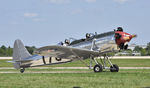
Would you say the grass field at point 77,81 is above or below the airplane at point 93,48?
below

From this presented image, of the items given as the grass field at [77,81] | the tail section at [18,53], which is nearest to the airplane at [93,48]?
the tail section at [18,53]

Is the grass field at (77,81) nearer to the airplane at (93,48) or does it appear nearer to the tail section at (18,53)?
the airplane at (93,48)

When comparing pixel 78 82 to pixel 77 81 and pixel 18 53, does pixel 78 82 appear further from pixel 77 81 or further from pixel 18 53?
pixel 18 53

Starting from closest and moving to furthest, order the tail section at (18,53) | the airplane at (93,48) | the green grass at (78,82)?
the green grass at (78,82), the airplane at (93,48), the tail section at (18,53)

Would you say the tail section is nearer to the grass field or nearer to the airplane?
the airplane

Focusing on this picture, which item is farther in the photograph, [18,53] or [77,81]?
[18,53]

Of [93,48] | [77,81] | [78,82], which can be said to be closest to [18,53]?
[93,48]

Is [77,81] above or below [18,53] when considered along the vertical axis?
below

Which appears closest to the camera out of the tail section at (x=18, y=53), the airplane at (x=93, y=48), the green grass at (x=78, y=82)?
the green grass at (x=78, y=82)

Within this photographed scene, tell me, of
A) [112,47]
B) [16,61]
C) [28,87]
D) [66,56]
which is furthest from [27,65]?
[28,87]

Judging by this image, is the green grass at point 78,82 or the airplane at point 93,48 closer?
the green grass at point 78,82

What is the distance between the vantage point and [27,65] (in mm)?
24219

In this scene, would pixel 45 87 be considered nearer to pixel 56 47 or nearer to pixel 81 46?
pixel 56 47

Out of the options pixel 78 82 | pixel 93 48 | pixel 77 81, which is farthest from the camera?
pixel 93 48
